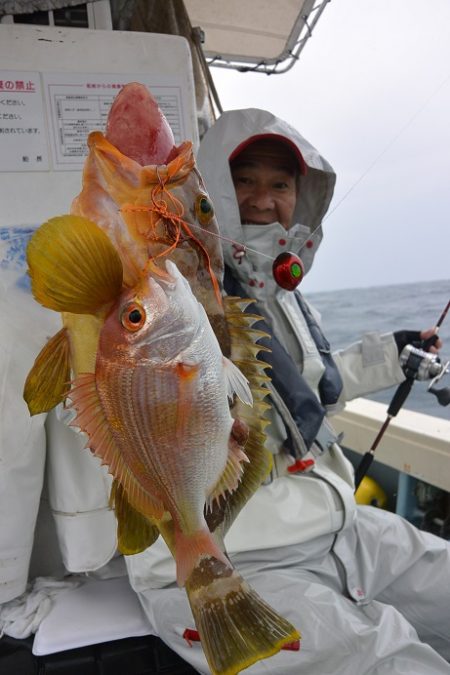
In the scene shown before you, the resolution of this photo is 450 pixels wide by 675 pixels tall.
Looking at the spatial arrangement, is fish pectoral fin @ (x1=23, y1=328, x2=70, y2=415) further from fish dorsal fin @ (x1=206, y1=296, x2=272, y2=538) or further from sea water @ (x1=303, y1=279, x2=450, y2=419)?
sea water @ (x1=303, y1=279, x2=450, y2=419)

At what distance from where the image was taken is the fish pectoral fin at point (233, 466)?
2.65 feet

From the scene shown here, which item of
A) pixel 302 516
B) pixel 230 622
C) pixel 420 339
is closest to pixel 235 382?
pixel 230 622

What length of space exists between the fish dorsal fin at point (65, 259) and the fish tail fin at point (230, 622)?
0.40m

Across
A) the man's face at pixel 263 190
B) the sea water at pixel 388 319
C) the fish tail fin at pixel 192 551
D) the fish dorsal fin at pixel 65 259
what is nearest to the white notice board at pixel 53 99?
the man's face at pixel 263 190

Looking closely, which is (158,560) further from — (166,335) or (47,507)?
(166,335)

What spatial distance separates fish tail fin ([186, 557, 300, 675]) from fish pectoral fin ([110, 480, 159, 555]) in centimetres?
10

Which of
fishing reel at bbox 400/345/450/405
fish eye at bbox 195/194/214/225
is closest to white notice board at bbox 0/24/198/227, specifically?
fish eye at bbox 195/194/214/225

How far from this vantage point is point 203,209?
867 mm

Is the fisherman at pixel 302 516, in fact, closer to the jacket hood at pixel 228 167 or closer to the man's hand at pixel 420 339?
the jacket hood at pixel 228 167

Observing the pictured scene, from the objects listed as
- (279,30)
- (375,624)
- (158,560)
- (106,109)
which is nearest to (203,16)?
(279,30)

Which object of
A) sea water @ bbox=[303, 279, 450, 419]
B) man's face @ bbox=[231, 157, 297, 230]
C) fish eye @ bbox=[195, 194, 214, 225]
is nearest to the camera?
fish eye @ bbox=[195, 194, 214, 225]

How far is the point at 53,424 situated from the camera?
1531 mm

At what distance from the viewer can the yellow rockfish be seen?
0.65m

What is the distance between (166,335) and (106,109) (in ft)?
3.77
